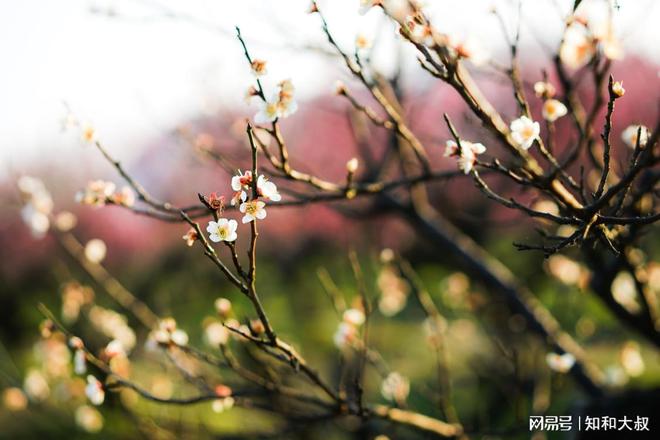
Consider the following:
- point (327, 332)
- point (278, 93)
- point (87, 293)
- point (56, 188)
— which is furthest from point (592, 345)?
point (56, 188)

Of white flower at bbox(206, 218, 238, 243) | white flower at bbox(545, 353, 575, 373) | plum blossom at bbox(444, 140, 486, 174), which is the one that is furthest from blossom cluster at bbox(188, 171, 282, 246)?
white flower at bbox(545, 353, 575, 373)

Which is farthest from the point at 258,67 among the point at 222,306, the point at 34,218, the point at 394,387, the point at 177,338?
the point at 34,218

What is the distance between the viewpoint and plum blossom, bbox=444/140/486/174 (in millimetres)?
1674

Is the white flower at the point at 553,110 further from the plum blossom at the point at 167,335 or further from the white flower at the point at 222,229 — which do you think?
the plum blossom at the point at 167,335

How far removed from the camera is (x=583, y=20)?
7.60ft

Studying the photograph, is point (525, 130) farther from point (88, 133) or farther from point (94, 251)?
point (94, 251)

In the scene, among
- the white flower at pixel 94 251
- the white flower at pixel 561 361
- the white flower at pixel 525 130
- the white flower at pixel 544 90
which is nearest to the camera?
the white flower at pixel 525 130

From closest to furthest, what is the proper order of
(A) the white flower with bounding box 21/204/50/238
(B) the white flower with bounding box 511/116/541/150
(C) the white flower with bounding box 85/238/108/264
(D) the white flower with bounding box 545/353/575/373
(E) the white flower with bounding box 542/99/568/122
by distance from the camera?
(B) the white flower with bounding box 511/116/541/150
(E) the white flower with bounding box 542/99/568/122
(D) the white flower with bounding box 545/353/575/373
(A) the white flower with bounding box 21/204/50/238
(C) the white flower with bounding box 85/238/108/264

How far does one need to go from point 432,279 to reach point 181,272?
5.09m

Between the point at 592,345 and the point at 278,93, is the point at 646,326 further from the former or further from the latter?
the point at 592,345

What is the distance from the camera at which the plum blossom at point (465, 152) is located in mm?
1674

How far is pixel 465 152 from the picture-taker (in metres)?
1.69

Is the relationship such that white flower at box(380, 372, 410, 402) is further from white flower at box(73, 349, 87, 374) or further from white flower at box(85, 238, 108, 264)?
white flower at box(85, 238, 108, 264)

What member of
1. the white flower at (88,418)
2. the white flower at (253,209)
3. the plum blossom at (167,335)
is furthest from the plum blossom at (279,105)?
the white flower at (88,418)
